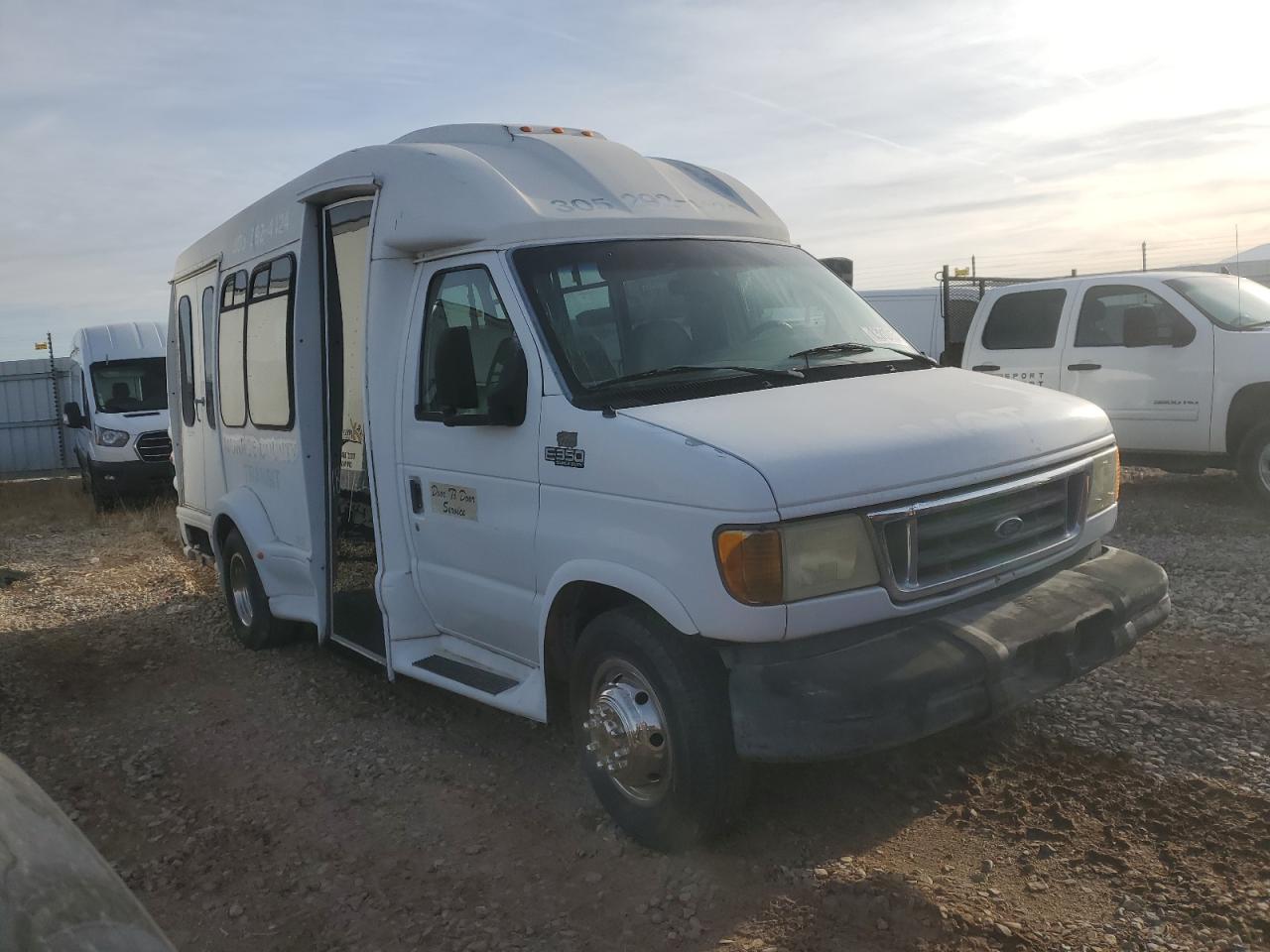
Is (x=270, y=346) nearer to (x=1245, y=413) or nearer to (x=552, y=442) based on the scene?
(x=552, y=442)

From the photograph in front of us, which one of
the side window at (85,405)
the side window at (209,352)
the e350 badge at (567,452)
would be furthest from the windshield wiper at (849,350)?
the side window at (85,405)

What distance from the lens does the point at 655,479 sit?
145 inches

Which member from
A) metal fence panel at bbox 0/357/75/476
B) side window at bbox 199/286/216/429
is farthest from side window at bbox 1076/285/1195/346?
metal fence panel at bbox 0/357/75/476

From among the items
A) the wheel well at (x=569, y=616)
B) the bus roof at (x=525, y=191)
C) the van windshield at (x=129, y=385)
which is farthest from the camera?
the van windshield at (x=129, y=385)

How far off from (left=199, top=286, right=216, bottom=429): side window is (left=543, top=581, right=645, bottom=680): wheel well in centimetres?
421

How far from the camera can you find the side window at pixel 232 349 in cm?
699

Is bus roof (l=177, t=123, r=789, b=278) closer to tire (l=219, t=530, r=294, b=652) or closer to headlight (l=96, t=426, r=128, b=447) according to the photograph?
tire (l=219, t=530, r=294, b=652)

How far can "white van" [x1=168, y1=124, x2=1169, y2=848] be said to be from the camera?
3.53m

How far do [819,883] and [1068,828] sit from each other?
95 cm

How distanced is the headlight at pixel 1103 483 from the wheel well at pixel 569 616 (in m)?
1.88

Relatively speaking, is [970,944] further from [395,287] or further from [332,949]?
[395,287]

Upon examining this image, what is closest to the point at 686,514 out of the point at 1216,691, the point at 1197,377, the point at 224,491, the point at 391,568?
the point at 391,568

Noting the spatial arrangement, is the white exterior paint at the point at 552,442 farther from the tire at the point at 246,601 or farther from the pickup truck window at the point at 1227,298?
the pickup truck window at the point at 1227,298

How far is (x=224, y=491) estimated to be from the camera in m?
7.46
